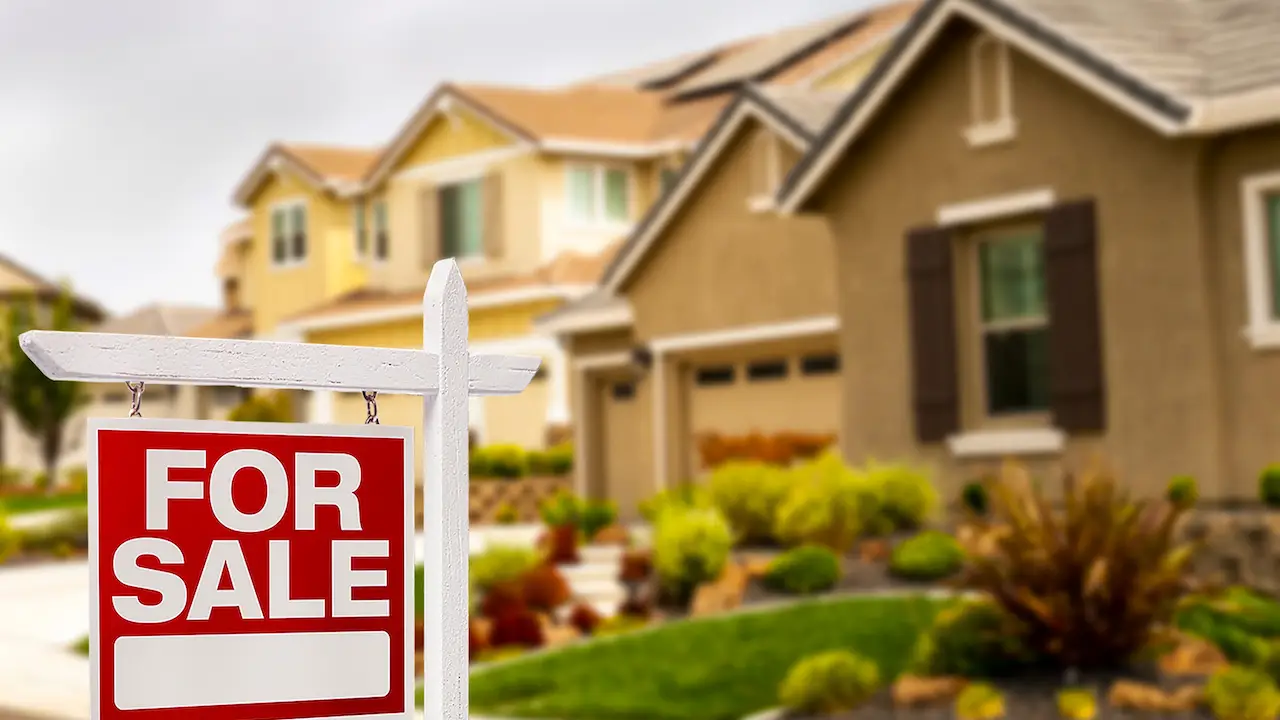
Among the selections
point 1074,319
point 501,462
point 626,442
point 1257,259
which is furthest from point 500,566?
point 501,462

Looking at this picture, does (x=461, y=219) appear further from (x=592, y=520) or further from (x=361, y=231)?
(x=592, y=520)

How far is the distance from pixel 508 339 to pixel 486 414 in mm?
1511

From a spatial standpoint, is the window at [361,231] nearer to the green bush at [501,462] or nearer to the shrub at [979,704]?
the green bush at [501,462]

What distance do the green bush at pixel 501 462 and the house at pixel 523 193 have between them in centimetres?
182

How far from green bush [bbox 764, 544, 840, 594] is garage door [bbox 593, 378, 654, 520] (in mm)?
9546

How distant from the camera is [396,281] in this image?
3434 cm

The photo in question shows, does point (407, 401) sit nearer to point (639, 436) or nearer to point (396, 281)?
point (396, 281)

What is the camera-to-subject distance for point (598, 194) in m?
32.2

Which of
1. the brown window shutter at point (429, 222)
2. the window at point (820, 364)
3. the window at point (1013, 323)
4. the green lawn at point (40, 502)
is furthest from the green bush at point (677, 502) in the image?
the green lawn at point (40, 502)

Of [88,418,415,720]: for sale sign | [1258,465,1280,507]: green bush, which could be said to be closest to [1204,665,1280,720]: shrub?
[1258,465,1280,507]: green bush

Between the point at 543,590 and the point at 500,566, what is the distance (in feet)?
1.57

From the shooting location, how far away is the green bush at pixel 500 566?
16.9 m

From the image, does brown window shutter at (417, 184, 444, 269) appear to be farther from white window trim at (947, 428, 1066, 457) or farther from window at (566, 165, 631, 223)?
Result: white window trim at (947, 428, 1066, 457)

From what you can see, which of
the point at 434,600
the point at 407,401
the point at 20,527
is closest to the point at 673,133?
the point at 407,401
